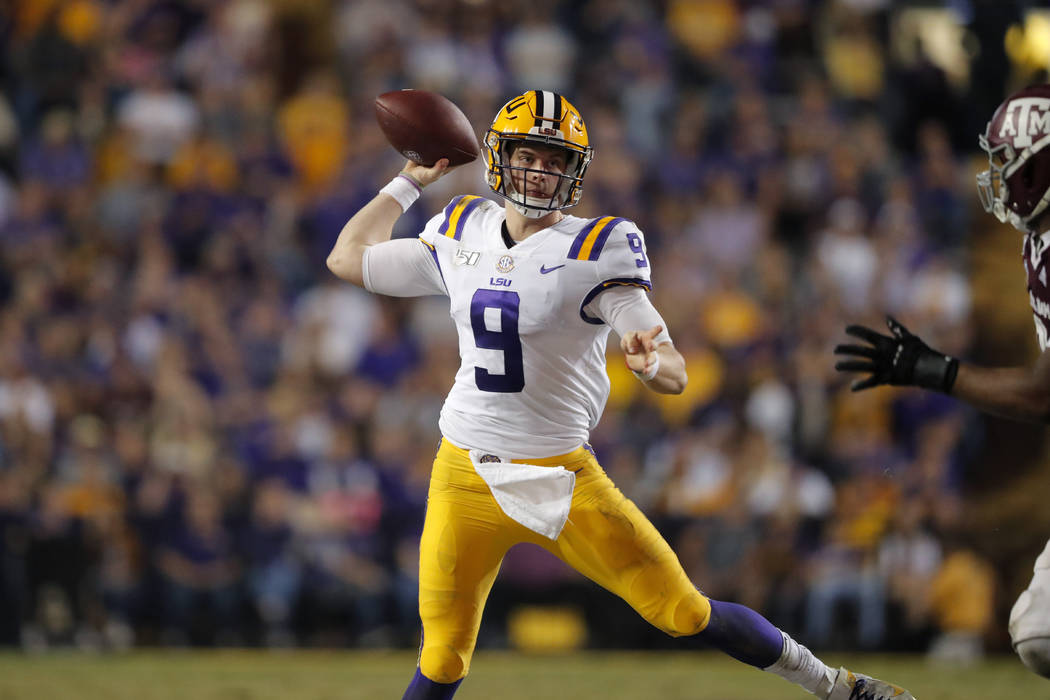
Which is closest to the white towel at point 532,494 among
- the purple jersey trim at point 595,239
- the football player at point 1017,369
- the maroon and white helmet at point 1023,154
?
the purple jersey trim at point 595,239

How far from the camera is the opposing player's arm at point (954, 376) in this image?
11.4 ft

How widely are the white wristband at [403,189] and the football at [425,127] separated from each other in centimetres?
9

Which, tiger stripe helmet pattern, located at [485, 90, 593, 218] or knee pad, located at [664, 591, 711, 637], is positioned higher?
tiger stripe helmet pattern, located at [485, 90, 593, 218]

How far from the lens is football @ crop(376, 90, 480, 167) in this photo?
4.52 m

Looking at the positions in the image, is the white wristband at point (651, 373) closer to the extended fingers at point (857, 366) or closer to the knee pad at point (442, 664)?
the extended fingers at point (857, 366)

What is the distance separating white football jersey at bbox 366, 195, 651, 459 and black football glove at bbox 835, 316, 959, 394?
28.8 inches

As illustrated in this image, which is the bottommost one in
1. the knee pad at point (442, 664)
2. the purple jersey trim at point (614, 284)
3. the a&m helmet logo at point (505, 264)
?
the knee pad at point (442, 664)

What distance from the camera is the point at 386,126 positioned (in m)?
4.56

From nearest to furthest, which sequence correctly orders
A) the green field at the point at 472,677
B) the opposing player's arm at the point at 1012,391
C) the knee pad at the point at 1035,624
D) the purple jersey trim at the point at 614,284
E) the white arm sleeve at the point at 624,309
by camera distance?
the opposing player's arm at the point at 1012,391 → the knee pad at the point at 1035,624 → the white arm sleeve at the point at 624,309 → the purple jersey trim at the point at 614,284 → the green field at the point at 472,677

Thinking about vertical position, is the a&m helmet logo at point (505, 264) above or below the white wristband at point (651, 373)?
above

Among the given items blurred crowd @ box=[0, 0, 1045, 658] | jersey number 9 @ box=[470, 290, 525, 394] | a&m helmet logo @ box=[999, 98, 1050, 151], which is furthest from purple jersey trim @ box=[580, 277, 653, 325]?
blurred crowd @ box=[0, 0, 1045, 658]

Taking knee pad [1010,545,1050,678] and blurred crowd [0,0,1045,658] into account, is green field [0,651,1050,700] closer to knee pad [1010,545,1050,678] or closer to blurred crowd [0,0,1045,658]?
blurred crowd [0,0,1045,658]

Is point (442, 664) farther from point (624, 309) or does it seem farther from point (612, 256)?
point (612, 256)

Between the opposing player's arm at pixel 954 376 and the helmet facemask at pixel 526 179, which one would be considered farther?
the helmet facemask at pixel 526 179
